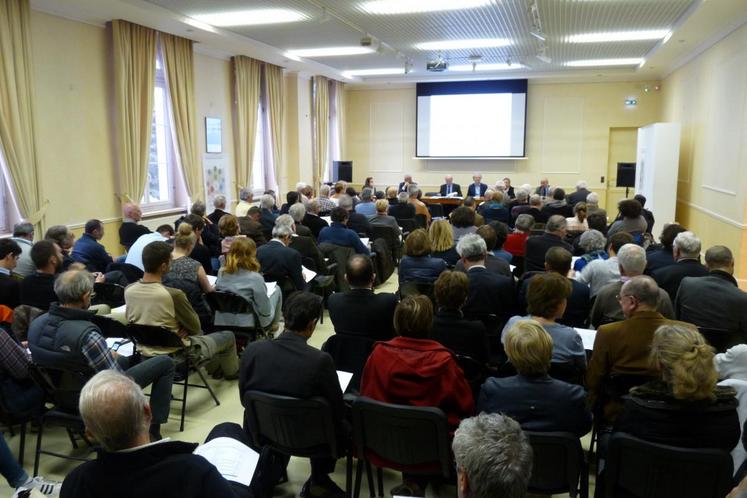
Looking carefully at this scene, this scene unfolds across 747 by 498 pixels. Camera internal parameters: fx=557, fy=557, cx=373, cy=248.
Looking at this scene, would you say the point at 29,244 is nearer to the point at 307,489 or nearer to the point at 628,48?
the point at 307,489

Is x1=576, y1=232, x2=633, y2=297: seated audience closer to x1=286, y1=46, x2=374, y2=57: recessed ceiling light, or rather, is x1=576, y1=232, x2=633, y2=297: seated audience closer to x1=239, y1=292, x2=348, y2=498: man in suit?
x1=239, y1=292, x2=348, y2=498: man in suit

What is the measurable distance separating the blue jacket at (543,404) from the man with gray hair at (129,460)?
46.5 inches

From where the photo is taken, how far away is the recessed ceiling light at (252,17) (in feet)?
24.7

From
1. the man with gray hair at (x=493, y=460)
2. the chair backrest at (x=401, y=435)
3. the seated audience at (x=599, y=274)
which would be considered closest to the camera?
the man with gray hair at (x=493, y=460)

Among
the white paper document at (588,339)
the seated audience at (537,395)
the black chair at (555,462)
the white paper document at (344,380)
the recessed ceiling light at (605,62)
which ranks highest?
the recessed ceiling light at (605,62)

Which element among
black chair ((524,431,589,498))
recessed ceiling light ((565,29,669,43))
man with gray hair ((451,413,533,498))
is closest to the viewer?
man with gray hair ((451,413,533,498))

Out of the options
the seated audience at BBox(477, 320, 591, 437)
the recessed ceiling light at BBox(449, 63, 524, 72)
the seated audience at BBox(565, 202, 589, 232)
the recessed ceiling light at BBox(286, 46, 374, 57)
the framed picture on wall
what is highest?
the recessed ceiling light at BBox(449, 63, 524, 72)

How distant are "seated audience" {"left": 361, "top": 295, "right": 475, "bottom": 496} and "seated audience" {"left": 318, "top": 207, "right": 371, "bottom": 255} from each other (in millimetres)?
3728

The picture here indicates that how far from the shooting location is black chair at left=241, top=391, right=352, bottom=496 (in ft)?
8.01

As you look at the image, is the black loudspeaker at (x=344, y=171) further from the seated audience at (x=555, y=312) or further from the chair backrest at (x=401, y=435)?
the chair backrest at (x=401, y=435)

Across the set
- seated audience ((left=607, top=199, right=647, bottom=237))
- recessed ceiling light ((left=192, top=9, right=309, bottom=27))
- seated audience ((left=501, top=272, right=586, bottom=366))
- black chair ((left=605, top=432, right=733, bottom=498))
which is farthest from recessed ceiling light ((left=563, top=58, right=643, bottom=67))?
black chair ((left=605, top=432, right=733, bottom=498))

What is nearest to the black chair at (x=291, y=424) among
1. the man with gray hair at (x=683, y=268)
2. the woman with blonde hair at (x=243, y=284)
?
the woman with blonde hair at (x=243, y=284)

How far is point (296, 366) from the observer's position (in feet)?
8.15

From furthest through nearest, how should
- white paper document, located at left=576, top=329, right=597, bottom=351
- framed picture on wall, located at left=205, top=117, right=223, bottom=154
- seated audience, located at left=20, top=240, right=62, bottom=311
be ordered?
framed picture on wall, located at left=205, top=117, right=223, bottom=154
seated audience, located at left=20, top=240, right=62, bottom=311
white paper document, located at left=576, top=329, right=597, bottom=351
